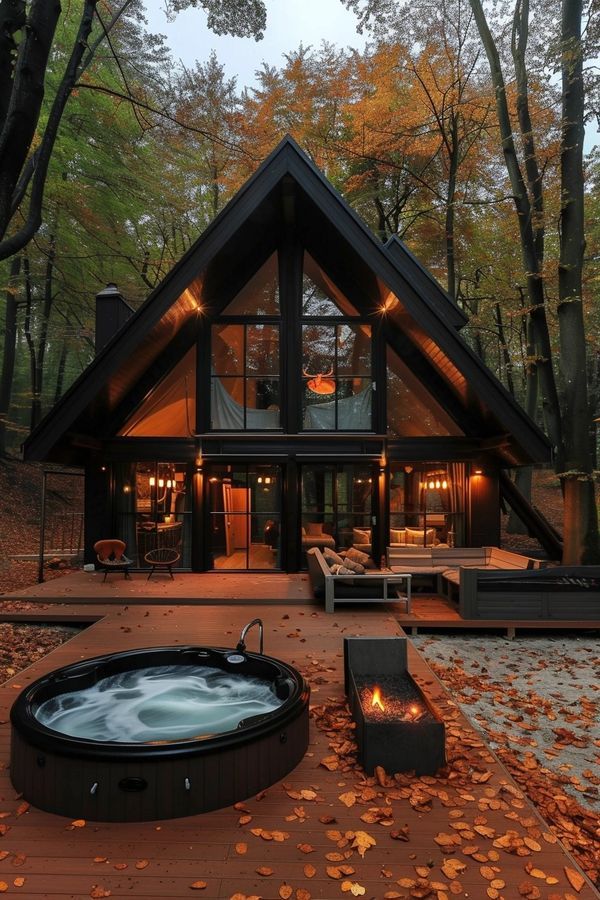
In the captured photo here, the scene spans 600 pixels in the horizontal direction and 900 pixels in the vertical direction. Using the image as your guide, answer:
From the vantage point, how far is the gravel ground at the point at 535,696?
393 centimetres

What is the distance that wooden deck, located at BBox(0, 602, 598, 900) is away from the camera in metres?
2.43

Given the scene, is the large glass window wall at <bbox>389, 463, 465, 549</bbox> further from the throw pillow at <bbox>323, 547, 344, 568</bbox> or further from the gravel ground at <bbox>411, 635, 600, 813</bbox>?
the gravel ground at <bbox>411, 635, 600, 813</bbox>

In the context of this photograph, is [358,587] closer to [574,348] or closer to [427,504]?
[427,504]

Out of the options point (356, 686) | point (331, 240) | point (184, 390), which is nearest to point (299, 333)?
point (331, 240)

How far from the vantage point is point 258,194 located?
8.55m

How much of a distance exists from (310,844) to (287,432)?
7801mm

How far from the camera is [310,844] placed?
8.91 ft

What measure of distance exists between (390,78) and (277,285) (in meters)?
7.20

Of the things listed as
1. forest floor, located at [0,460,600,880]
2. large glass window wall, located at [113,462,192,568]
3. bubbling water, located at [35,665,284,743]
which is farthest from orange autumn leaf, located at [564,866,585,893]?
large glass window wall, located at [113,462,192,568]

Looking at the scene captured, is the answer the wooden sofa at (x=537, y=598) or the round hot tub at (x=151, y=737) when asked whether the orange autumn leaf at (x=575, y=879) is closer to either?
the round hot tub at (x=151, y=737)

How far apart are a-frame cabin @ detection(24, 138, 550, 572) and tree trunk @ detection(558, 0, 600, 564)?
1402 millimetres

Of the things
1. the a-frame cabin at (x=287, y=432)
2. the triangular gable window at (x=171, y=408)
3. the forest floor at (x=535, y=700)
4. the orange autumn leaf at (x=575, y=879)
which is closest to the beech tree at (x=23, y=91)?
the a-frame cabin at (x=287, y=432)

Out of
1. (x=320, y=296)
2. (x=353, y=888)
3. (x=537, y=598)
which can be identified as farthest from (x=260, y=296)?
(x=353, y=888)

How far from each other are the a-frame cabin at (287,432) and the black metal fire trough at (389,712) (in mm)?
5478
